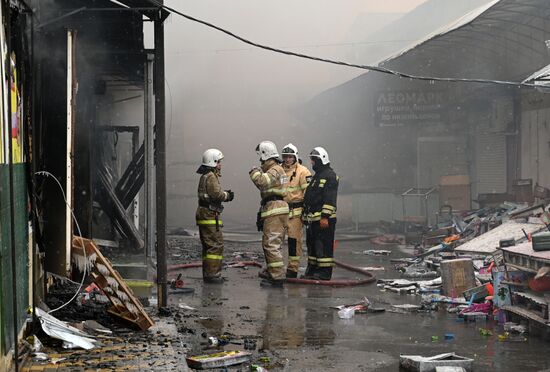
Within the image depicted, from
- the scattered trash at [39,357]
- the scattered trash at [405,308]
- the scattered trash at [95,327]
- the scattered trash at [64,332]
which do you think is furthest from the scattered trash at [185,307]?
the scattered trash at [39,357]

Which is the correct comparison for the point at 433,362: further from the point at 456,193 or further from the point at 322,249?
the point at 456,193

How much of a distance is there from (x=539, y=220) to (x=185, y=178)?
21.2 m

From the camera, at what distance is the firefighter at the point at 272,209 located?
11.5 metres

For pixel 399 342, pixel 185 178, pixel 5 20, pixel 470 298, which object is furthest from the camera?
pixel 185 178

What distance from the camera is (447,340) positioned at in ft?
25.4

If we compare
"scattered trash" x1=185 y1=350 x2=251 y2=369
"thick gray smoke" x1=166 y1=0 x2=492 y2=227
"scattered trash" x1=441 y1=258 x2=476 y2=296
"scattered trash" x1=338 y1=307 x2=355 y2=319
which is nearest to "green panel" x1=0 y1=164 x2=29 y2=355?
"scattered trash" x1=185 y1=350 x2=251 y2=369

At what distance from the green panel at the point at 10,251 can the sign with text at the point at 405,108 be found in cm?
1546

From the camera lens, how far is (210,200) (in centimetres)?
1192

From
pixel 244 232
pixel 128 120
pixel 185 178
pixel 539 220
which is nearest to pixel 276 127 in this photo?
pixel 185 178

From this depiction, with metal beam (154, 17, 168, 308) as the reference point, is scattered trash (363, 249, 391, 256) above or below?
below

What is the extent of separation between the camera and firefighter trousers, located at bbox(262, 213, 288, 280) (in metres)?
11.5

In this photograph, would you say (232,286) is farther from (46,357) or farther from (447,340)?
(46,357)

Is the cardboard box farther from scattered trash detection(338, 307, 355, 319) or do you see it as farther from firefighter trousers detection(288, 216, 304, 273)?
scattered trash detection(338, 307, 355, 319)

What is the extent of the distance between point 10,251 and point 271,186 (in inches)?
244
